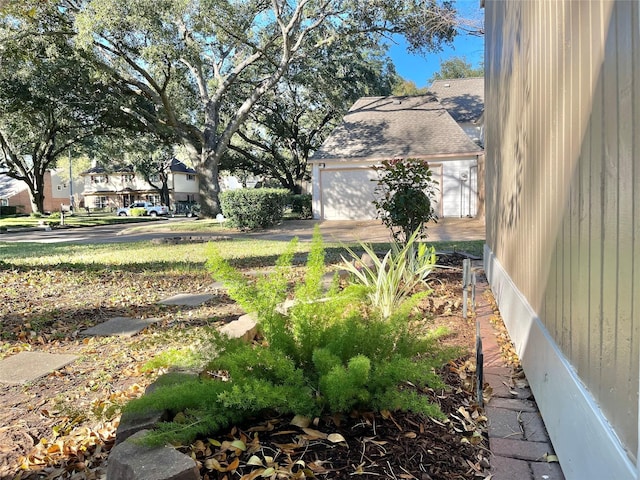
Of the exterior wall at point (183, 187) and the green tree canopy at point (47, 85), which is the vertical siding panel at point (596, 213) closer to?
the green tree canopy at point (47, 85)

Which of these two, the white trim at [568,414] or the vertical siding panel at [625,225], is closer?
the vertical siding panel at [625,225]

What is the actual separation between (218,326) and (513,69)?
317cm

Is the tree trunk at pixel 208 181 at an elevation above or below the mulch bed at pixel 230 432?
above

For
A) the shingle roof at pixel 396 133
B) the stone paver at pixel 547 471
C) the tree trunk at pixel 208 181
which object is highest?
the shingle roof at pixel 396 133

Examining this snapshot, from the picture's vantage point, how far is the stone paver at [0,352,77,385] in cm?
279

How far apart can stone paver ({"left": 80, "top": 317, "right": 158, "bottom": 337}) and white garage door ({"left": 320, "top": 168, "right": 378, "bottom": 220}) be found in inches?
538

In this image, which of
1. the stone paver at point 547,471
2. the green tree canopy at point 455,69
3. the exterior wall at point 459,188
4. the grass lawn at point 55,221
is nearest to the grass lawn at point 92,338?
the stone paver at point 547,471

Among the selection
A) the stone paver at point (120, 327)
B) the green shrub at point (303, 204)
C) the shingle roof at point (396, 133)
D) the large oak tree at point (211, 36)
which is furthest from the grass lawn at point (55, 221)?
the stone paver at point (120, 327)

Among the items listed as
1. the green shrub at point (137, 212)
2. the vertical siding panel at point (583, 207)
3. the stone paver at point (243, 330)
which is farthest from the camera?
the green shrub at point (137, 212)

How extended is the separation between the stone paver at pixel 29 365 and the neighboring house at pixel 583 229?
2935 millimetres

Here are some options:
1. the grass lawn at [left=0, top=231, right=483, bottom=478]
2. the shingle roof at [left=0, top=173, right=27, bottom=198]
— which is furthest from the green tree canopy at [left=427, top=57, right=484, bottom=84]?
the shingle roof at [left=0, top=173, right=27, bottom=198]

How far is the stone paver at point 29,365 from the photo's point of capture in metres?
Result: 2.79

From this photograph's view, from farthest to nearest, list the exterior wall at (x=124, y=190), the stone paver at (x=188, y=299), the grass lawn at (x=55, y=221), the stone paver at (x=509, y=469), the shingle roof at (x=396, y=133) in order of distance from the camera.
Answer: the exterior wall at (x=124, y=190)
the grass lawn at (x=55, y=221)
the shingle roof at (x=396, y=133)
the stone paver at (x=188, y=299)
the stone paver at (x=509, y=469)

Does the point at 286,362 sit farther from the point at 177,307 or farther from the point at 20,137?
the point at 20,137
